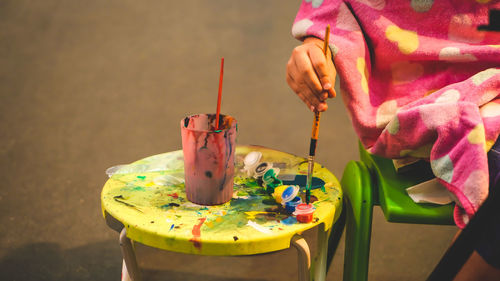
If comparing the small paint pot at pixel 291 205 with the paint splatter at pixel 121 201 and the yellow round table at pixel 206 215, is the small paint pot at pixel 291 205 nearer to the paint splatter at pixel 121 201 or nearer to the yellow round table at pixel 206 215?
the yellow round table at pixel 206 215

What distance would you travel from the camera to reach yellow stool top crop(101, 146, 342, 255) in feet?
1.65

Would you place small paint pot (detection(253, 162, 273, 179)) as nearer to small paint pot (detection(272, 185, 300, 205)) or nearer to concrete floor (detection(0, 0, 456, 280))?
small paint pot (detection(272, 185, 300, 205))

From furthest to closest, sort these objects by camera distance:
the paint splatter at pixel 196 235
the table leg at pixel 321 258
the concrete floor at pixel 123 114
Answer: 1. the concrete floor at pixel 123 114
2. the table leg at pixel 321 258
3. the paint splatter at pixel 196 235

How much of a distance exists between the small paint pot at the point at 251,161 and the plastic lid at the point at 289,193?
12cm

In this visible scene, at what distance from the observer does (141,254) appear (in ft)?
3.35

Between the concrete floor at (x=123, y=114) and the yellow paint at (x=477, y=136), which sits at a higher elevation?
the yellow paint at (x=477, y=136)

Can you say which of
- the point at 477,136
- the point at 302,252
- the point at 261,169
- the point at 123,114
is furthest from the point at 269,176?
the point at 123,114

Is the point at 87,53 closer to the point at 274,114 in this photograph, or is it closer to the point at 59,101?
the point at 59,101

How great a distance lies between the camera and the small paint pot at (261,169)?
2.23ft

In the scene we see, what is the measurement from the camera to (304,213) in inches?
21.2

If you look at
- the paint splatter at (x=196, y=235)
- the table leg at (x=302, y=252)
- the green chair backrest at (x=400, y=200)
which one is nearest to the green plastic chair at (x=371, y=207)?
the green chair backrest at (x=400, y=200)

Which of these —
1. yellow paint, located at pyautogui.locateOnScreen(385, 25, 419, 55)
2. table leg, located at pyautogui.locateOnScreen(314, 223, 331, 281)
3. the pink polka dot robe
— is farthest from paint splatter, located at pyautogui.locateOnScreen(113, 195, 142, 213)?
yellow paint, located at pyautogui.locateOnScreen(385, 25, 419, 55)

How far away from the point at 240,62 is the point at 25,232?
3.92 feet

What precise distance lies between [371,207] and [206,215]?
26 cm
